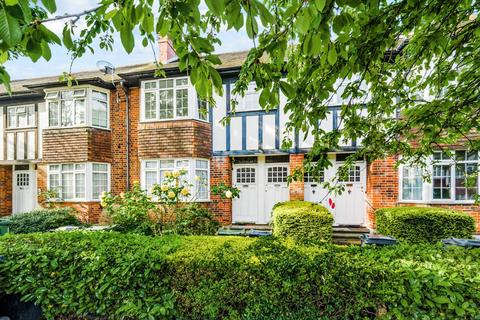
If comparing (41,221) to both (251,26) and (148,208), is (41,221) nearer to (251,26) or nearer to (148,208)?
(148,208)

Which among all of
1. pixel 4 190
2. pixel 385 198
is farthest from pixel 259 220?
pixel 4 190

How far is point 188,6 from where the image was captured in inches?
57.2

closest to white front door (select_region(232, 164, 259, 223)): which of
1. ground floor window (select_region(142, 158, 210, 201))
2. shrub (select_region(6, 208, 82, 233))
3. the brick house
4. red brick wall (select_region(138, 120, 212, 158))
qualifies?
the brick house

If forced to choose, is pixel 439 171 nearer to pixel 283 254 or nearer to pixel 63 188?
pixel 283 254

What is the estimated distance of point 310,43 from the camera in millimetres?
1719

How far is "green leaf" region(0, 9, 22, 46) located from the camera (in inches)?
42.9

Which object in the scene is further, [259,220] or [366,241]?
[259,220]

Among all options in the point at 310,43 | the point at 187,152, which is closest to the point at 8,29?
the point at 310,43

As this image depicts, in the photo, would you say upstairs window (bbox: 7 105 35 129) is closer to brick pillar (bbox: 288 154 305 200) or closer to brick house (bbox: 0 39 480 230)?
brick house (bbox: 0 39 480 230)

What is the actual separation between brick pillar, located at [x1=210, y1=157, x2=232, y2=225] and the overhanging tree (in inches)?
246

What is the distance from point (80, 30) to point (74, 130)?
25.8 ft

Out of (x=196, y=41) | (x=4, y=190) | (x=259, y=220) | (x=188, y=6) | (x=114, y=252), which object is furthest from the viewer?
(x=4, y=190)

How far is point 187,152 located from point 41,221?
5221mm

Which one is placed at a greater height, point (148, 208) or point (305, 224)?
point (148, 208)
